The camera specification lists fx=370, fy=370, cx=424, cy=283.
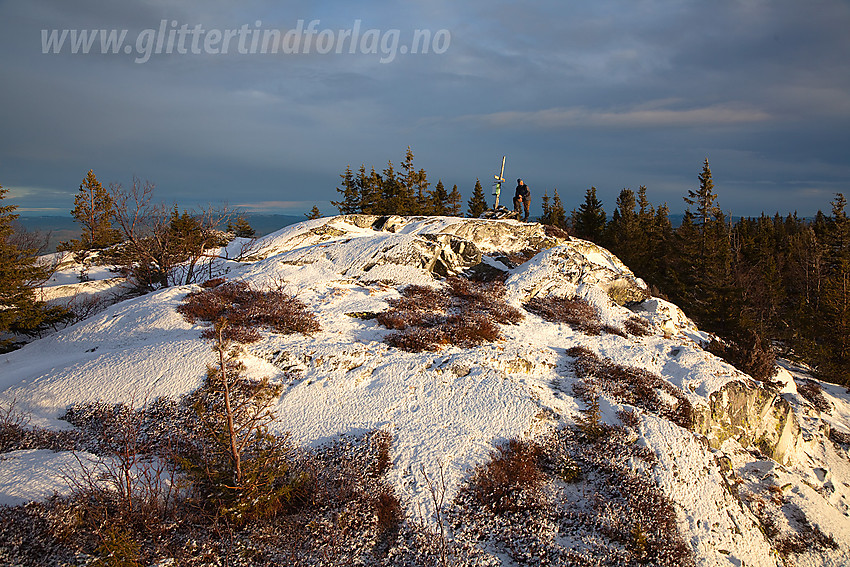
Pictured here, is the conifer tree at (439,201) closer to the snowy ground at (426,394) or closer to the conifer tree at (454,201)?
the conifer tree at (454,201)

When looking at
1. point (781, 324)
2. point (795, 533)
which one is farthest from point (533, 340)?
point (781, 324)

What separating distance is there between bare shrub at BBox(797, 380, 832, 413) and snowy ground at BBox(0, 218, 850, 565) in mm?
4670

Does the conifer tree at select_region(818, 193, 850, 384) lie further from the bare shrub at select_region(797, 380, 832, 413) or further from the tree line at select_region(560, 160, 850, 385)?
the bare shrub at select_region(797, 380, 832, 413)

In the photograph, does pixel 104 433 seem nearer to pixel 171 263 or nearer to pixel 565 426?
pixel 565 426

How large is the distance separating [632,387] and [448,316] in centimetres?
687

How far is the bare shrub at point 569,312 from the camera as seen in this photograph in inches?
660

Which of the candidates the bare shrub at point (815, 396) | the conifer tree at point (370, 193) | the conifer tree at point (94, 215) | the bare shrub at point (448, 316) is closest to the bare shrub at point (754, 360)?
the bare shrub at point (815, 396)

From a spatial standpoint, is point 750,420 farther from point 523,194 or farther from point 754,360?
point 523,194

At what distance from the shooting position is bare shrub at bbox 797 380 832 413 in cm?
1948

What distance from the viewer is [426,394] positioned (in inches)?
420

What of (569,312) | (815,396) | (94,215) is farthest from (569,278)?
(94,215)

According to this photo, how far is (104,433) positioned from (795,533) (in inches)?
720

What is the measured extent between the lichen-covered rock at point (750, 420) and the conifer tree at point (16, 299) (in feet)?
87.9

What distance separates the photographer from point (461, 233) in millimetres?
23938
